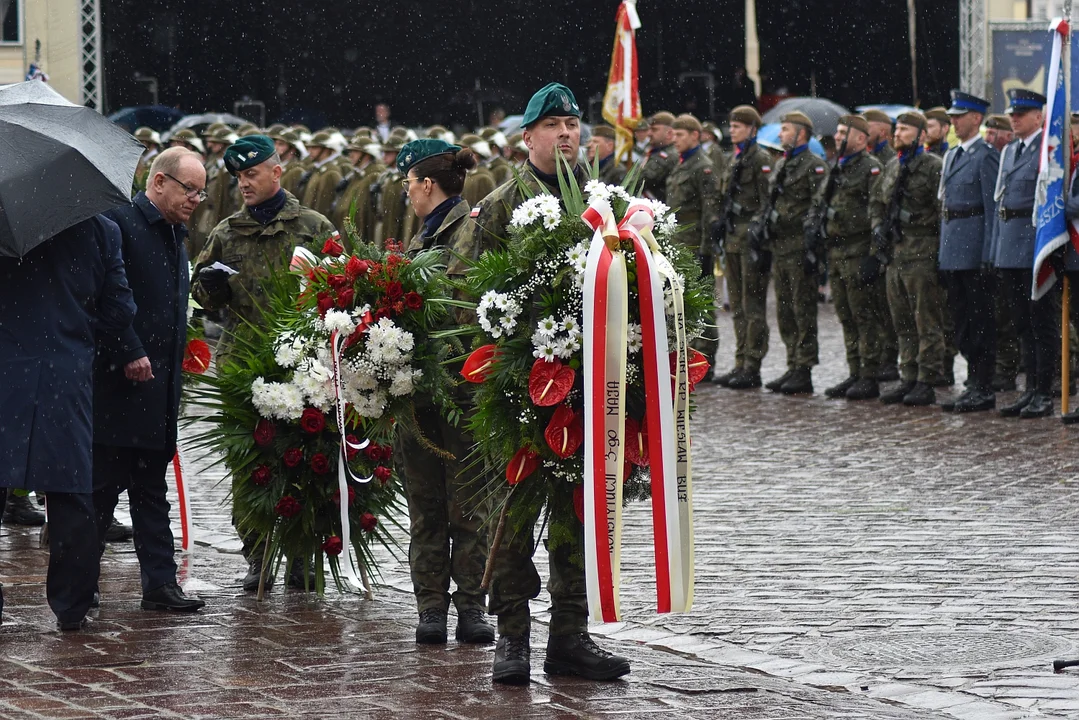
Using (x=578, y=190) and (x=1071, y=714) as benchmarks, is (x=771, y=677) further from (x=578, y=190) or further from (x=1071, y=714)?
(x=578, y=190)

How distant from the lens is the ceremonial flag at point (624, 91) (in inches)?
745

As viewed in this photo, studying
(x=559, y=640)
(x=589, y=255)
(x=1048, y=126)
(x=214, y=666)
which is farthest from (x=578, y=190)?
(x=1048, y=126)

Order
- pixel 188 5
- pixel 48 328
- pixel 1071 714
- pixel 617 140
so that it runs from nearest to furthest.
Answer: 1. pixel 1071 714
2. pixel 48 328
3. pixel 617 140
4. pixel 188 5

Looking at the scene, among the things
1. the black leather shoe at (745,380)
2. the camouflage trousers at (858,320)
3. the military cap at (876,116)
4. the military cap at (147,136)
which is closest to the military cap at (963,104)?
the military cap at (876,116)

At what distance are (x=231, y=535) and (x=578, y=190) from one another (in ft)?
13.1

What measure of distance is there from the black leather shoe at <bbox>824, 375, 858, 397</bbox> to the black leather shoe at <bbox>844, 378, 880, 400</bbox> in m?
0.14

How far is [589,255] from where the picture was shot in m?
5.66

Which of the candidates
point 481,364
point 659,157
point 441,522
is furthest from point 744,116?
point 481,364

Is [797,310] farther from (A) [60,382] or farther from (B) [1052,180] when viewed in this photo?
(A) [60,382]

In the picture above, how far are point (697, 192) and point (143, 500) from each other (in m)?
9.72

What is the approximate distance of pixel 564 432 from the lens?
567 centimetres

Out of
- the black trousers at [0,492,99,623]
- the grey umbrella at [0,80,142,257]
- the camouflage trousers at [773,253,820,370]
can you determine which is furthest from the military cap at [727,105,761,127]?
the black trousers at [0,492,99,623]

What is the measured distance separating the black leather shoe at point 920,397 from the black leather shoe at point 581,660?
8.40 meters

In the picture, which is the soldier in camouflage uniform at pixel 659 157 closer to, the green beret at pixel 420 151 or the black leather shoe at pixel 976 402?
the black leather shoe at pixel 976 402
